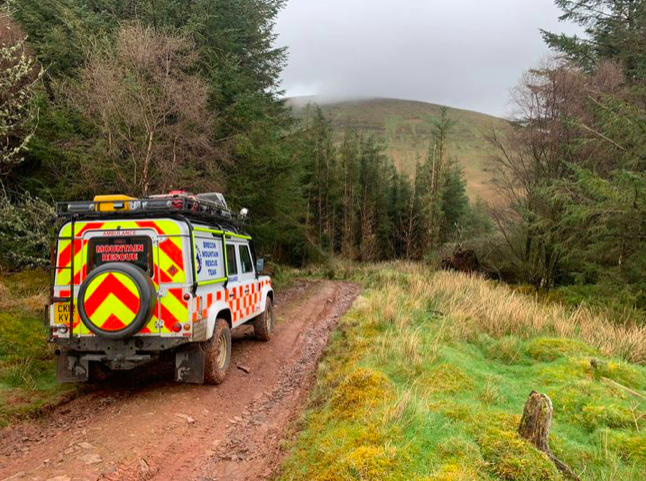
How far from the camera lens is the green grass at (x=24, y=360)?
5.02 metres

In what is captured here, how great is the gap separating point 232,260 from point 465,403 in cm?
457

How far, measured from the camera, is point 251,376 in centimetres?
656

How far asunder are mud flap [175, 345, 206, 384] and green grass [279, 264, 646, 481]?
5.29 feet

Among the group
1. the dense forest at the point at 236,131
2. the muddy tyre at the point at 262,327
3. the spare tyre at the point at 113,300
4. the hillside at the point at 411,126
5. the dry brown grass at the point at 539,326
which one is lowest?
the muddy tyre at the point at 262,327

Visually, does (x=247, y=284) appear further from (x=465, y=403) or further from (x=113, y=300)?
(x=465, y=403)

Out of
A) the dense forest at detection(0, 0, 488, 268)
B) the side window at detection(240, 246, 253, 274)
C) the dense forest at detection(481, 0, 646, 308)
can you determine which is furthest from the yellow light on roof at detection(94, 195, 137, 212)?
the dense forest at detection(481, 0, 646, 308)

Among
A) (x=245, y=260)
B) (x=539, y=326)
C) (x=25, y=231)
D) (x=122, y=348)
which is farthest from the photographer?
(x=25, y=231)

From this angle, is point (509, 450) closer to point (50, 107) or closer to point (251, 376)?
point (251, 376)

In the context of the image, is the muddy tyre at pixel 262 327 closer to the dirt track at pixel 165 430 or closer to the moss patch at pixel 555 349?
the dirt track at pixel 165 430

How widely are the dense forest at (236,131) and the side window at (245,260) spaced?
356 cm

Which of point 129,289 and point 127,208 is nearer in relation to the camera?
point 129,289

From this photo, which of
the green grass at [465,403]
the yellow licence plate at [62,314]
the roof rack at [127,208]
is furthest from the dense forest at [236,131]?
the green grass at [465,403]

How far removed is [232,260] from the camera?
7.21 m

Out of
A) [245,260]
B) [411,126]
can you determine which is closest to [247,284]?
[245,260]
